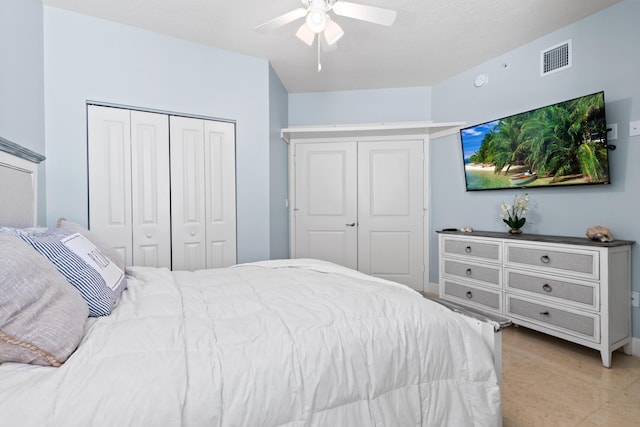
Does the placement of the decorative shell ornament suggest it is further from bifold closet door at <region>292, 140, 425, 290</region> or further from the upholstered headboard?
the upholstered headboard

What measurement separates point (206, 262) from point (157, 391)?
96.9 inches

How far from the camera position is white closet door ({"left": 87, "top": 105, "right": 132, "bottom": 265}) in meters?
2.64

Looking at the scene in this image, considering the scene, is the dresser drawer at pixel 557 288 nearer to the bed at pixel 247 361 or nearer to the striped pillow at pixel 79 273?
the bed at pixel 247 361

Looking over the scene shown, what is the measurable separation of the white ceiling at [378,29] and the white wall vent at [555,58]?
0.17m

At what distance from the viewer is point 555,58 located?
2785 mm

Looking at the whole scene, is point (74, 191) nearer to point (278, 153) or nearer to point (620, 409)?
point (278, 153)

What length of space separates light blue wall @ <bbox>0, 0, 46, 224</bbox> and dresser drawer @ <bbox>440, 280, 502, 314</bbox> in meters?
3.70

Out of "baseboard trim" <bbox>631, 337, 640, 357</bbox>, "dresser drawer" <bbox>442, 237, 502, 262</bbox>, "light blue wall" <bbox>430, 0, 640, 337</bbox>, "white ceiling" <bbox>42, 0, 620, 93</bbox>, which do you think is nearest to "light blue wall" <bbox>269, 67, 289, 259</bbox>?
"white ceiling" <bbox>42, 0, 620, 93</bbox>

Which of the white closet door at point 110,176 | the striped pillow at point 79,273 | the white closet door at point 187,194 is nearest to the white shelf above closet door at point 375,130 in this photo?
the white closet door at point 187,194

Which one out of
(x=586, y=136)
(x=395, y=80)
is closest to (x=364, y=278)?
(x=586, y=136)

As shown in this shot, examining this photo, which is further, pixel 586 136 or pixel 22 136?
pixel 586 136

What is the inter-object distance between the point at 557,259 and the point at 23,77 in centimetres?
409

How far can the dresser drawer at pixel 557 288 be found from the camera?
221cm

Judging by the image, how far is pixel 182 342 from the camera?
37.5 inches
